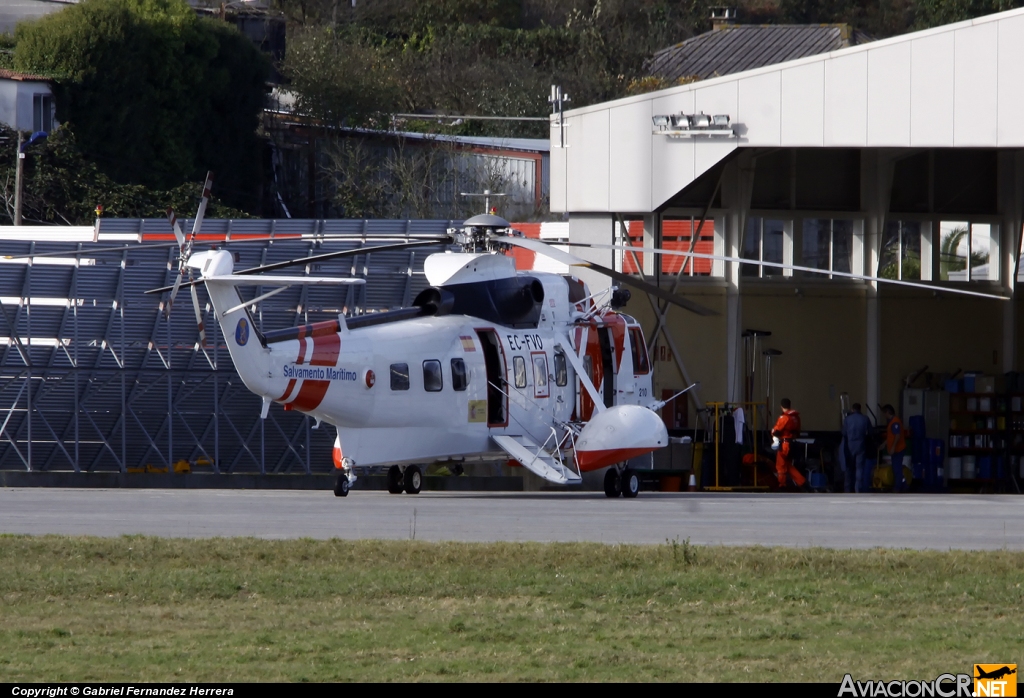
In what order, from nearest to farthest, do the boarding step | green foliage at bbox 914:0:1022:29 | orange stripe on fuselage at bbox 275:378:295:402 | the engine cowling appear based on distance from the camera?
orange stripe on fuselage at bbox 275:378:295:402 → the boarding step → the engine cowling → green foliage at bbox 914:0:1022:29

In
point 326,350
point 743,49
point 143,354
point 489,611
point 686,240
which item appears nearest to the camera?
point 489,611

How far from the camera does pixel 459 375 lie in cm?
2038

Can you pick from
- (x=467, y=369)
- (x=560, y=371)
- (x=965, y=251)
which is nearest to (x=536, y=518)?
(x=467, y=369)

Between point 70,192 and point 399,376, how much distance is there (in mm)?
31551

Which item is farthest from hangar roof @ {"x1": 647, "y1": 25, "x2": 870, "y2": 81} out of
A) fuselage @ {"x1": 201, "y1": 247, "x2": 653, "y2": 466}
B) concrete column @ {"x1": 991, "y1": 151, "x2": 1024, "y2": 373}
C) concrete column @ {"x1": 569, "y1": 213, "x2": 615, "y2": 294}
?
fuselage @ {"x1": 201, "y1": 247, "x2": 653, "y2": 466}

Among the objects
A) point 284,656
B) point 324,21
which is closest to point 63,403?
point 284,656

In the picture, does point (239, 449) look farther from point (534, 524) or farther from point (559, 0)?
point (559, 0)

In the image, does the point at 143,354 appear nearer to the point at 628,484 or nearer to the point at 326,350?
the point at 326,350

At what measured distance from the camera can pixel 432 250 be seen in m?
29.0

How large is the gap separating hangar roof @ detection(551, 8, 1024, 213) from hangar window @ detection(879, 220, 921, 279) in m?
7.24

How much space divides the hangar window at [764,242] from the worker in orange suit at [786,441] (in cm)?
398

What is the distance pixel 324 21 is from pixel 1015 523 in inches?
2539

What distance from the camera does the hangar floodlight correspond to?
77.7ft

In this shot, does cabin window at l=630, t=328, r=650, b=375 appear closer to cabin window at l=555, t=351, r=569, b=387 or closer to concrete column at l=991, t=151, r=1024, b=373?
cabin window at l=555, t=351, r=569, b=387
